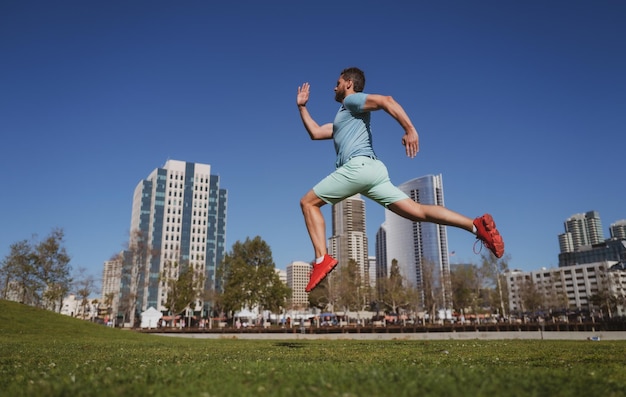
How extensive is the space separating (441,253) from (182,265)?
14343cm

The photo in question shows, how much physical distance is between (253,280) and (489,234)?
62223 millimetres

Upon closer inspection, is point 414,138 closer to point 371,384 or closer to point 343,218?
point 371,384

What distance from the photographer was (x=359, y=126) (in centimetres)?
613

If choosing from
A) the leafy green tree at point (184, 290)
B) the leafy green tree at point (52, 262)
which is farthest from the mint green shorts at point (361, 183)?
the leafy green tree at point (184, 290)

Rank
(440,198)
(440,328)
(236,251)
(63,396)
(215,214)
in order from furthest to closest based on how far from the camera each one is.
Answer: (440,198) → (215,214) → (236,251) → (440,328) → (63,396)

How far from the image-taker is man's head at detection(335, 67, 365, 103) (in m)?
6.50

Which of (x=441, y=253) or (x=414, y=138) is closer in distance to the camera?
(x=414, y=138)

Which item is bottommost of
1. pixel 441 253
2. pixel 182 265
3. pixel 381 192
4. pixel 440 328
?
pixel 440 328

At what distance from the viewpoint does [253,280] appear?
65875 millimetres

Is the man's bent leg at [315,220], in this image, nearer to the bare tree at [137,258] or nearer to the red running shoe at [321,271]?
the red running shoe at [321,271]

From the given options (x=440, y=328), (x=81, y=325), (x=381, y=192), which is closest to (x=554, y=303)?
(x=440, y=328)

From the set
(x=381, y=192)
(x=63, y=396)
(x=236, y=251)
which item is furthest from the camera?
(x=236, y=251)

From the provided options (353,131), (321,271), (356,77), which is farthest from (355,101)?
(321,271)

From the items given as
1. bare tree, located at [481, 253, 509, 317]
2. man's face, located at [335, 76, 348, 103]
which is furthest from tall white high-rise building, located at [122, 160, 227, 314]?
man's face, located at [335, 76, 348, 103]
